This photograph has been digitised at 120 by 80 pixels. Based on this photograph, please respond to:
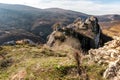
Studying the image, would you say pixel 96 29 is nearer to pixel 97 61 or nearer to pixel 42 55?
pixel 42 55

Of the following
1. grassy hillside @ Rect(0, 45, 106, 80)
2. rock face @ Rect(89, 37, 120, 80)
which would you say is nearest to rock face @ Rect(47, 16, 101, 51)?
grassy hillside @ Rect(0, 45, 106, 80)

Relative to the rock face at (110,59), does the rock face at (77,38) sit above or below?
below

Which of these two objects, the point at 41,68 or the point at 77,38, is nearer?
the point at 41,68

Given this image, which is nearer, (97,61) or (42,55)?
(97,61)

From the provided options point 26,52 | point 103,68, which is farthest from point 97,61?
point 26,52

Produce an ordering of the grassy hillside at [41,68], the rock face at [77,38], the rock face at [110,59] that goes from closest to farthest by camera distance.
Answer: the rock face at [110,59] → the grassy hillside at [41,68] → the rock face at [77,38]

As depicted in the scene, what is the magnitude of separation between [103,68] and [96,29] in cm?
2484

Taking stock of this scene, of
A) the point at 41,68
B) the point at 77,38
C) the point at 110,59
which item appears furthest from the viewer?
the point at 77,38

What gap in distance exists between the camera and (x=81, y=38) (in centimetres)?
4397

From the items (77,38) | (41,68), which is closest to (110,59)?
(41,68)

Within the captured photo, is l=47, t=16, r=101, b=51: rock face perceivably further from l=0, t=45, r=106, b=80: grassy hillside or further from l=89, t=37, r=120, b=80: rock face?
l=89, t=37, r=120, b=80: rock face

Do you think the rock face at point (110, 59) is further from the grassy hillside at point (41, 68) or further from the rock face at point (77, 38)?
the rock face at point (77, 38)

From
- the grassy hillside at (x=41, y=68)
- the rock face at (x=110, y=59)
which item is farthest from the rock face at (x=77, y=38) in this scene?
the rock face at (x=110, y=59)

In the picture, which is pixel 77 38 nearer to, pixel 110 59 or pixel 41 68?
pixel 110 59
